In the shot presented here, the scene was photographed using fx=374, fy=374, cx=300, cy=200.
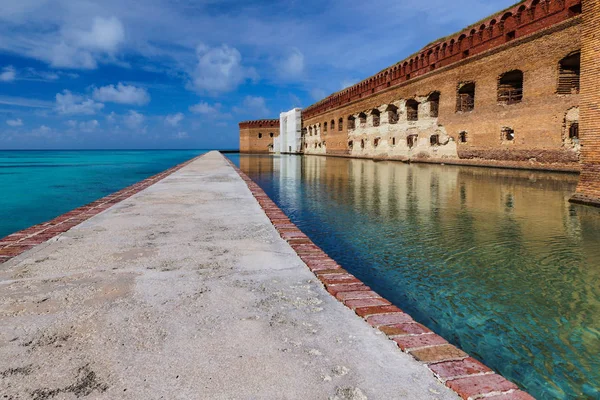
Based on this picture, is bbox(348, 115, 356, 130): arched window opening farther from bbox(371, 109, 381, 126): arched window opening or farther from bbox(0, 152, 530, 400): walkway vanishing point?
bbox(0, 152, 530, 400): walkway vanishing point

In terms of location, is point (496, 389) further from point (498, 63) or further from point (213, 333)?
point (498, 63)

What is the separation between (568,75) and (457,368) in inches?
532

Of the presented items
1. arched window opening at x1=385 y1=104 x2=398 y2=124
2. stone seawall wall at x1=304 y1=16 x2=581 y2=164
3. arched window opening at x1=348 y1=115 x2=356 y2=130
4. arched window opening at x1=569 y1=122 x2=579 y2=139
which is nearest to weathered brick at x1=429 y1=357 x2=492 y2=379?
stone seawall wall at x1=304 y1=16 x2=581 y2=164

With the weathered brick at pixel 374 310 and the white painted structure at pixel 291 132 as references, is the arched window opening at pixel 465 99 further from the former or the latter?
the white painted structure at pixel 291 132

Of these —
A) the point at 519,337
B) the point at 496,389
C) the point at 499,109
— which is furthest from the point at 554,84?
the point at 496,389

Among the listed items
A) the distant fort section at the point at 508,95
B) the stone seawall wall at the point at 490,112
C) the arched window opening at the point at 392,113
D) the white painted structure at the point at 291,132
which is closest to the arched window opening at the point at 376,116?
the stone seawall wall at the point at 490,112

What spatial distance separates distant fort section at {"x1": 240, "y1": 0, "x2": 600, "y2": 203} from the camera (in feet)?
19.7

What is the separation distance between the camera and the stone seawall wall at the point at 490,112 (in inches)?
451

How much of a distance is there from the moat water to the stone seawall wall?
683 centimetres

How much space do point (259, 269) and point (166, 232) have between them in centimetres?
138

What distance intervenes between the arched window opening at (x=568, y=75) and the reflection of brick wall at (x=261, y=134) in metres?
42.8

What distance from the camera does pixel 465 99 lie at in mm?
16516

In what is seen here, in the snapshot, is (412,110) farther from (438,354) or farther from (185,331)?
(185,331)

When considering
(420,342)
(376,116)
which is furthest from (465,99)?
(420,342)
